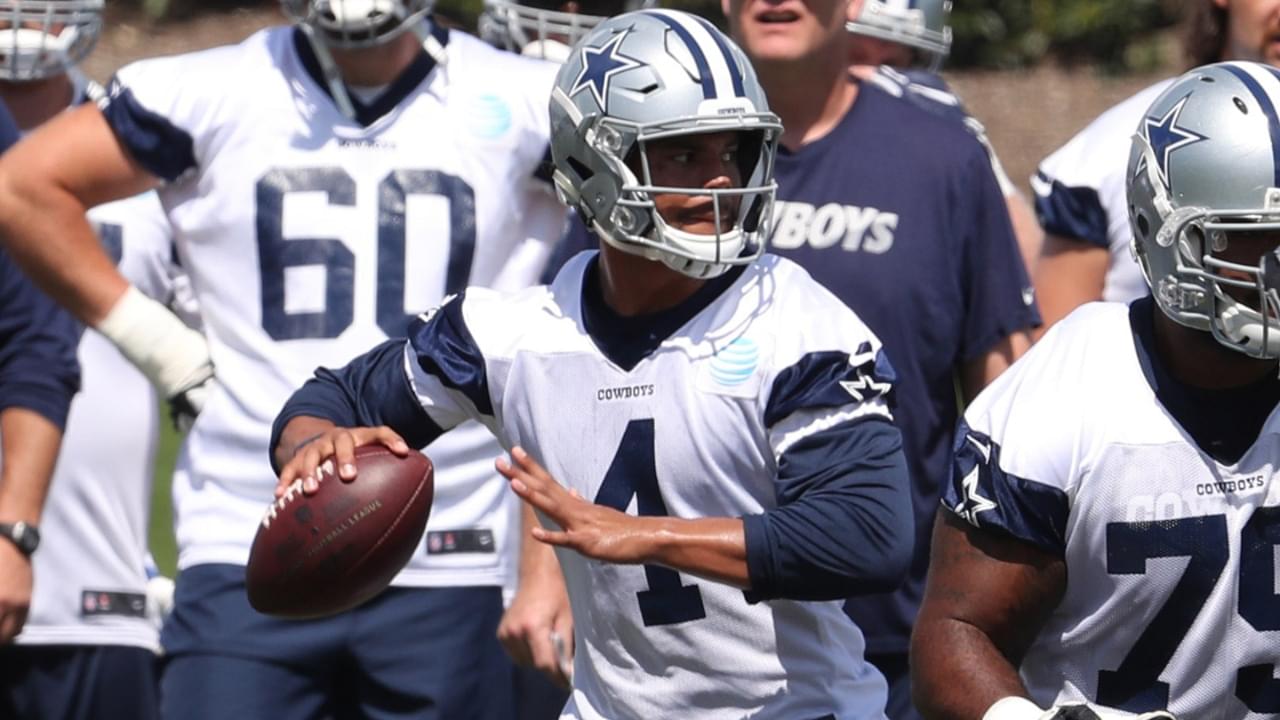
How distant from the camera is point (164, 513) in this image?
968 centimetres

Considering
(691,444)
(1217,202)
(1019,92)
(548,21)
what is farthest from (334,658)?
(1019,92)

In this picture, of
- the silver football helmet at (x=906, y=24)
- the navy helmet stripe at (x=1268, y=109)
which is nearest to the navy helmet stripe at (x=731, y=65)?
the navy helmet stripe at (x=1268, y=109)

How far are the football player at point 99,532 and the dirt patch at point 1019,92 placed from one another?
1104 centimetres

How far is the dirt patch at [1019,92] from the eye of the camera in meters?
16.6

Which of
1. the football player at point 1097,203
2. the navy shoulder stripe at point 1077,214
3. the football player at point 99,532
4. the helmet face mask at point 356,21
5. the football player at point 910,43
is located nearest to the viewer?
the helmet face mask at point 356,21

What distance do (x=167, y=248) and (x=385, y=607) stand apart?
129 cm

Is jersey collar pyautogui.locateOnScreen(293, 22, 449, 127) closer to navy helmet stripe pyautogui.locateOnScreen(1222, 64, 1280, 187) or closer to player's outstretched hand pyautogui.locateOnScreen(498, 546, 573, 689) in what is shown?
player's outstretched hand pyautogui.locateOnScreen(498, 546, 573, 689)

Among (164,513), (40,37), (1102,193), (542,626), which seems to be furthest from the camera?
(164,513)

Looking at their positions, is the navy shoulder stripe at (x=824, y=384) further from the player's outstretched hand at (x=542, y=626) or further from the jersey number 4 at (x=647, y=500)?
the player's outstretched hand at (x=542, y=626)

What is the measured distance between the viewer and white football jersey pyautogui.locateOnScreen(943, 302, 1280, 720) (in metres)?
3.26

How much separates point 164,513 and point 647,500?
247 inches

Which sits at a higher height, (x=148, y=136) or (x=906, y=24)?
(x=148, y=136)

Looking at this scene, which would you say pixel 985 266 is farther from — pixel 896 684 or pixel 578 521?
Answer: pixel 578 521

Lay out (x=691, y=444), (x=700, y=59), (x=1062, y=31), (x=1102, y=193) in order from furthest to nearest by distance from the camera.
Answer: (x=1062, y=31), (x=1102, y=193), (x=700, y=59), (x=691, y=444)
